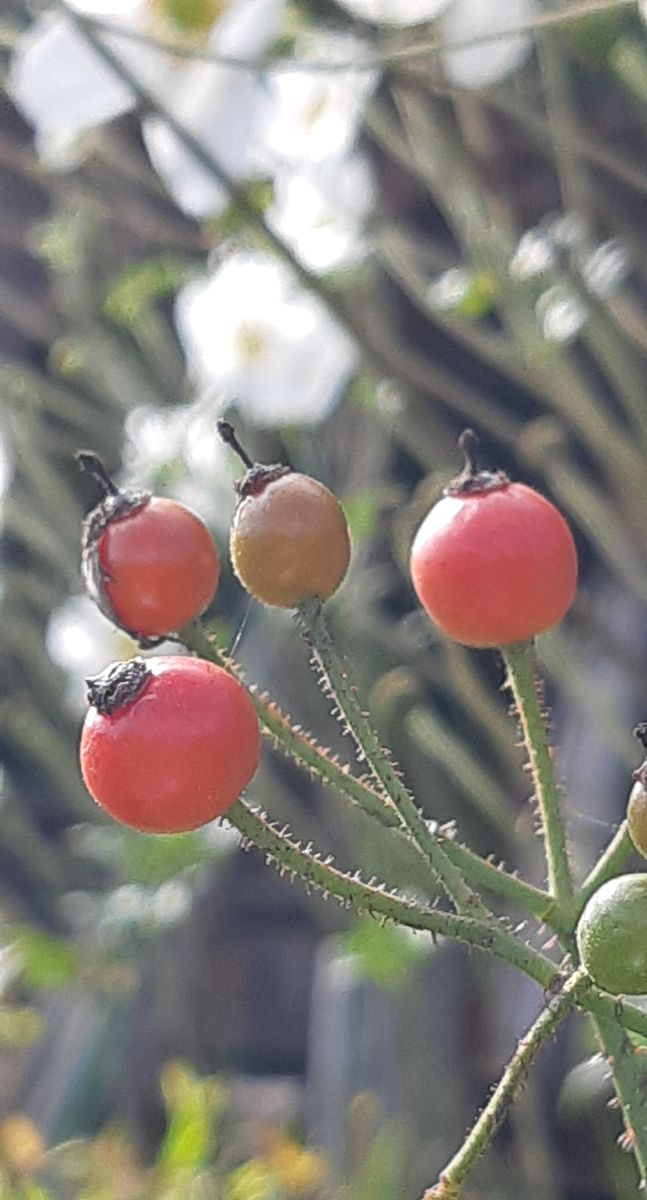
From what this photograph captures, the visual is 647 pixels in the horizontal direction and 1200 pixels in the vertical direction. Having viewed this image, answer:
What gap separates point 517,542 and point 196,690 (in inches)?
4.6

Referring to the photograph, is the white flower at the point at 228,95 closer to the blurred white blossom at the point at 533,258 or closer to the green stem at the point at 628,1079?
the blurred white blossom at the point at 533,258

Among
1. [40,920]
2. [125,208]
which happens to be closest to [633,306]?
[125,208]

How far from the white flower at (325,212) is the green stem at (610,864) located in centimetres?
81

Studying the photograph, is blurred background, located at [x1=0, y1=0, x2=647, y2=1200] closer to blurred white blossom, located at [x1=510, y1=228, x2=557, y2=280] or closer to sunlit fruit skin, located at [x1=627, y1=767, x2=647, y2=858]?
blurred white blossom, located at [x1=510, y1=228, x2=557, y2=280]

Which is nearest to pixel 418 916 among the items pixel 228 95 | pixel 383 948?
pixel 383 948

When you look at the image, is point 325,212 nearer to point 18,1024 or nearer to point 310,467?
point 310,467

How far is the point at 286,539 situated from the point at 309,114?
2.43 ft

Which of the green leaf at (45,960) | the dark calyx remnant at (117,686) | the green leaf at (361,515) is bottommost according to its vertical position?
the green leaf at (45,960)

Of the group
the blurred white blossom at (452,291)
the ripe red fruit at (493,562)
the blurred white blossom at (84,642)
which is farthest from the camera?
the blurred white blossom at (84,642)

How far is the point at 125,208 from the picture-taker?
5.43 feet

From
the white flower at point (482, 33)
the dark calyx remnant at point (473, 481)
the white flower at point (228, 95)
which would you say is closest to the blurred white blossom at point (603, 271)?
the white flower at point (482, 33)

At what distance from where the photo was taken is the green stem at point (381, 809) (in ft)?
1.45

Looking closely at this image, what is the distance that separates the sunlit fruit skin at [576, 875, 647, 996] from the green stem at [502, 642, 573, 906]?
65 mm

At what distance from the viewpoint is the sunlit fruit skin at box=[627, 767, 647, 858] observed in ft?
1.25
